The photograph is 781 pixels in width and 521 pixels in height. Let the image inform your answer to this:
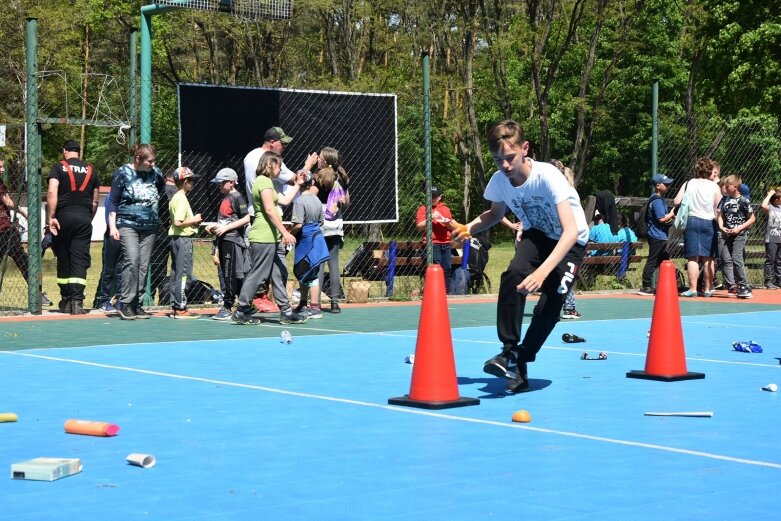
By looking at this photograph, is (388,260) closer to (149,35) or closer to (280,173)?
(280,173)

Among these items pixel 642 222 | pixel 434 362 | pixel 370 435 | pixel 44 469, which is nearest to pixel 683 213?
pixel 642 222

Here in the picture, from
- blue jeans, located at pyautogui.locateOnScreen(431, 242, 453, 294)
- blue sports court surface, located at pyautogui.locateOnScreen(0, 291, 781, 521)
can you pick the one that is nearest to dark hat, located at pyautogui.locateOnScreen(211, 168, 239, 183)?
blue sports court surface, located at pyautogui.locateOnScreen(0, 291, 781, 521)

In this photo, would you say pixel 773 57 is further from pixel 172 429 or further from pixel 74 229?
pixel 172 429

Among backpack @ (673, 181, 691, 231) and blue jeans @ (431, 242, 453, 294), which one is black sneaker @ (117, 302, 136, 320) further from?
backpack @ (673, 181, 691, 231)

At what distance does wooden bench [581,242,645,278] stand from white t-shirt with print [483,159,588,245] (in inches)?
472

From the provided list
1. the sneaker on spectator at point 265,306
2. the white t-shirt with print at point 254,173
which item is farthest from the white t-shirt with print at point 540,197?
the sneaker on spectator at point 265,306

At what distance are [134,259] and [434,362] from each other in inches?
280

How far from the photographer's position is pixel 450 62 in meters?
41.5

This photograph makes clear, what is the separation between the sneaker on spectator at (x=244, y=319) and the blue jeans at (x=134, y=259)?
1.30 metres

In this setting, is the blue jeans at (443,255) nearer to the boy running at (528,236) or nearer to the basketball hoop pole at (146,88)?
the basketball hoop pole at (146,88)

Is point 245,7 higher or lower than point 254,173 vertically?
higher

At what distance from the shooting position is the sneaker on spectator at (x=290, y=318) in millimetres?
13594

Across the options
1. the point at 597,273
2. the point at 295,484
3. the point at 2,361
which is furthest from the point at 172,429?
the point at 597,273

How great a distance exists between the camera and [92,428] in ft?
20.9
